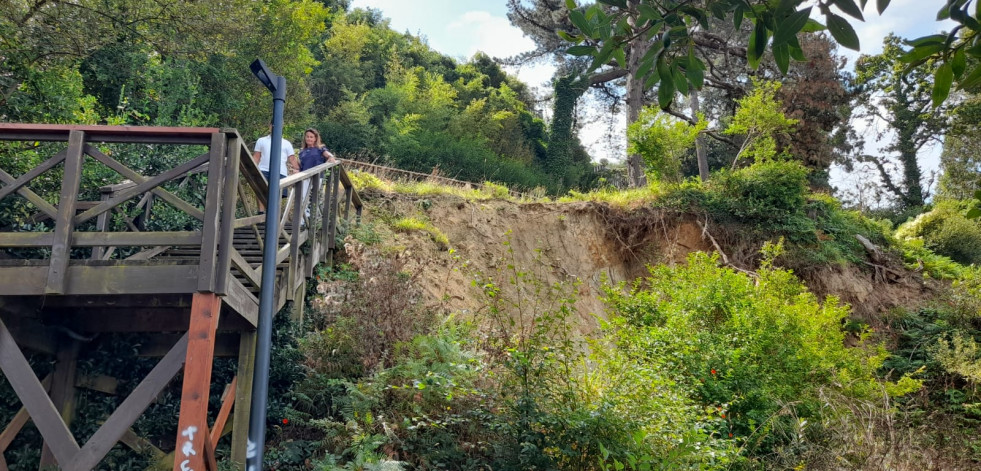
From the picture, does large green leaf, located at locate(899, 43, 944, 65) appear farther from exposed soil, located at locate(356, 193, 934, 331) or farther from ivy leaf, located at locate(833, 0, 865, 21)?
exposed soil, located at locate(356, 193, 934, 331)

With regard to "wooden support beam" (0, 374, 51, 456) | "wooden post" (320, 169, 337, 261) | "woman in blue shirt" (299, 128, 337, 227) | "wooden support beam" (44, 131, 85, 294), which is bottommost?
"wooden support beam" (0, 374, 51, 456)

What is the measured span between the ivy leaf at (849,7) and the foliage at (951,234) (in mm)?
20953

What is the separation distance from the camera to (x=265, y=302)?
5008mm

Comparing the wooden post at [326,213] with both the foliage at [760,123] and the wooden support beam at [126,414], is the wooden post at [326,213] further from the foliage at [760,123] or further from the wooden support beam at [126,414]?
the foliage at [760,123]

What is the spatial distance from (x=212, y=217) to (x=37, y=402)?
1.83m

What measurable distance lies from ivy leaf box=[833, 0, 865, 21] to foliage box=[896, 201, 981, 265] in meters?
21.0

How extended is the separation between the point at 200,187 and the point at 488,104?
2262cm

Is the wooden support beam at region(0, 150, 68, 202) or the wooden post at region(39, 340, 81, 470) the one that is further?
the wooden post at region(39, 340, 81, 470)

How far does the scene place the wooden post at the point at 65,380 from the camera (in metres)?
6.68

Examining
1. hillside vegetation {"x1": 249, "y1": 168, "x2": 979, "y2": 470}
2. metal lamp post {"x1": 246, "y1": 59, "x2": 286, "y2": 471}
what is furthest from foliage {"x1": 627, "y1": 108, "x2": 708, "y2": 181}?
metal lamp post {"x1": 246, "y1": 59, "x2": 286, "y2": 471}

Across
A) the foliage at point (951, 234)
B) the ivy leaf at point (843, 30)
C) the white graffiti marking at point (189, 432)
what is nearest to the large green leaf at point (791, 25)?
the ivy leaf at point (843, 30)

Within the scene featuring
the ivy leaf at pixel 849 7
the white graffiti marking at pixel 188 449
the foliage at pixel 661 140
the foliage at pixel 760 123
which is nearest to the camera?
the ivy leaf at pixel 849 7

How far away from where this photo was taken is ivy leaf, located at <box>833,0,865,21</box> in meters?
2.04

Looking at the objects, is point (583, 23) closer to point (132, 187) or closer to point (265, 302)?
point (265, 302)
